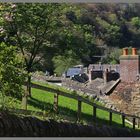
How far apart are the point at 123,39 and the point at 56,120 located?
91800 mm

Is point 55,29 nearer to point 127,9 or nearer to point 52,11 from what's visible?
point 52,11

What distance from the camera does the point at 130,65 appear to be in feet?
91.9

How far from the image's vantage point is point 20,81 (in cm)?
1482

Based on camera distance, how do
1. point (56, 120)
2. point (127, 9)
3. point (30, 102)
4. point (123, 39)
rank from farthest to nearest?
point (127, 9)
point (123, 39)
point (30, 102)
point (56, 120)

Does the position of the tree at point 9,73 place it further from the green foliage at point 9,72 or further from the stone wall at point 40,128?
the stone wall at point 40,128

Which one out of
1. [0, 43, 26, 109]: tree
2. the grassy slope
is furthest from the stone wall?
the grassy slope

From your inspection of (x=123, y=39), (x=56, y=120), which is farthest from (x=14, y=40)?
(x=123, y=39)

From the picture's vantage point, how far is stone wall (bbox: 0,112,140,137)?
13641 mm

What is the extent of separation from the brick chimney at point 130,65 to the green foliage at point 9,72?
1368cm

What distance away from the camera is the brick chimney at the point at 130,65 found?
91.1ft

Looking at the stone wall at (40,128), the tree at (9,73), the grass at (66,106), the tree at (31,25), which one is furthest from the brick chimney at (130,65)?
the tree at (9,73)

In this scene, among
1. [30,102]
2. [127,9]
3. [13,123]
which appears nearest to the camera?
[13,123]

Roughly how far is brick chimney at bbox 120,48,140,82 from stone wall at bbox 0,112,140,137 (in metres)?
8.77

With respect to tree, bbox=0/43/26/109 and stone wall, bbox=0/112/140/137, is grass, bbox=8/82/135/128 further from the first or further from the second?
tree, bbox=0/43/26/109
